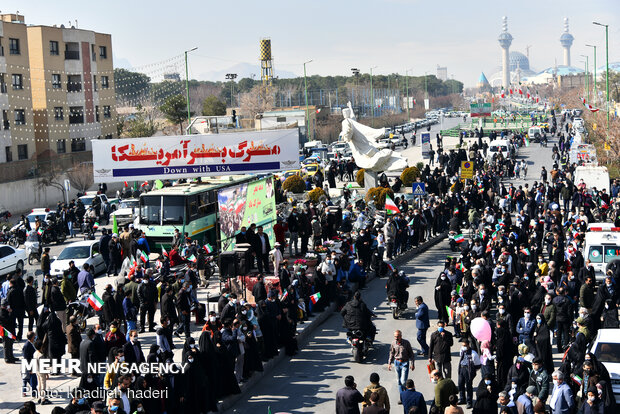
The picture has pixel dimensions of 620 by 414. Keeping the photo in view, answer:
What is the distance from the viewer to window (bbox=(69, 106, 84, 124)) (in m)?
58.8

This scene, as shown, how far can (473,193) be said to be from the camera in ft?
110

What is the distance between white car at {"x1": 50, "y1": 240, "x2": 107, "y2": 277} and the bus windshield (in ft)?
5.42

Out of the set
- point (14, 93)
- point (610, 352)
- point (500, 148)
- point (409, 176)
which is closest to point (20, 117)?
point (14, 93)

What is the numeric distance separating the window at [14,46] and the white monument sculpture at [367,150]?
23468 mm

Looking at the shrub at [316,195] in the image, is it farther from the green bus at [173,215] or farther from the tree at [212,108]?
the tree at [212,108]

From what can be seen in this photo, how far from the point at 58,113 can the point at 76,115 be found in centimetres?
179

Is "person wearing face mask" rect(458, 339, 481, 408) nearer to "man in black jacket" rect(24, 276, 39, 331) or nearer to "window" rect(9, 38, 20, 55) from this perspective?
"man in black jacket" rect(24, 276, 39, 331)

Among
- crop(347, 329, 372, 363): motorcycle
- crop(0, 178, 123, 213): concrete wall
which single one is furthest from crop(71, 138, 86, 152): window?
crop(347, 329, 372, 363): motorcycle

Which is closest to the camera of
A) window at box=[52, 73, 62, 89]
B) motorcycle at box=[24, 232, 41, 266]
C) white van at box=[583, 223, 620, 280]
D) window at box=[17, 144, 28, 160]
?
white van at box=[583, 223, 620, 280]

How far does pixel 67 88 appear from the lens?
58.2m

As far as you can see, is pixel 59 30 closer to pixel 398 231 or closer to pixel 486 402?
pixel 398 231

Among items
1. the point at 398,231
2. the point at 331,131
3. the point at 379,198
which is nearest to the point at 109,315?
the point at 398,231

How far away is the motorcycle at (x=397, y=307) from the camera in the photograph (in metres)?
19.6

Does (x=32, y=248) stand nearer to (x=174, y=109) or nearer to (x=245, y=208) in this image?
(x=245, y=208)
